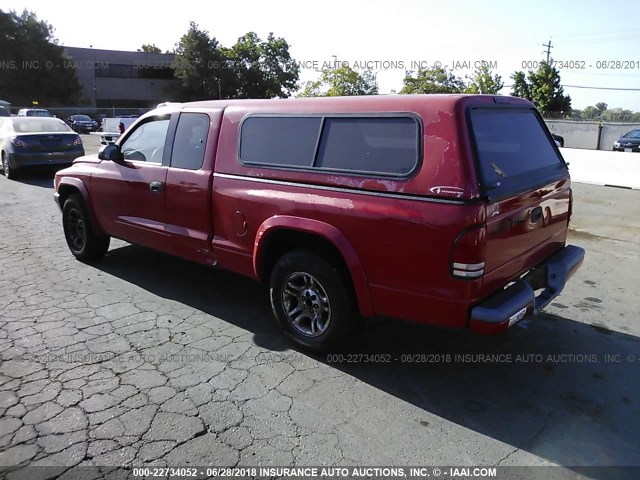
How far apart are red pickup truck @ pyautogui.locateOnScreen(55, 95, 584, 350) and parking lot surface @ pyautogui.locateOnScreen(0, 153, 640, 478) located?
513 millimetres

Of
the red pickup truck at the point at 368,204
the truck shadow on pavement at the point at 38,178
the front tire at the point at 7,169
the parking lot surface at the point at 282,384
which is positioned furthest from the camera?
the front tire at the point at 7,169

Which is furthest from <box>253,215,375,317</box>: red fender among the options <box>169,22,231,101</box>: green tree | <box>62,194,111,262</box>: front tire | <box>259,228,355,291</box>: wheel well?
<box>169,22,231,101</box>: green tree

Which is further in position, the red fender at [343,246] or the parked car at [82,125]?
the parked car at [82,125]

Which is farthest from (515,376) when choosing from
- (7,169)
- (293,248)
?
(7,169)

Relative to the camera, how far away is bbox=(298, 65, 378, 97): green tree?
132 feet

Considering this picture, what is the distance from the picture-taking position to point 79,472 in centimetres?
257

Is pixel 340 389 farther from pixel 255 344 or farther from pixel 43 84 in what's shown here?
pixel 43 84

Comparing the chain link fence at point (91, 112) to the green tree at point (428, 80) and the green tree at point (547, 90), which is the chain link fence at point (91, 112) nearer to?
the green tree at point (428, 80)

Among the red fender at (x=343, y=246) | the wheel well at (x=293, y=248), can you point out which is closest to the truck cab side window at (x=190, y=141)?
the wheel well at (x=293, y=248)

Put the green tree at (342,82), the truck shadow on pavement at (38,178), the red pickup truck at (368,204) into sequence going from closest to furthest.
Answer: the red pickup truck at (368,204)
the truck shadow on pavement at (38,178)
the green tree at (342,82)

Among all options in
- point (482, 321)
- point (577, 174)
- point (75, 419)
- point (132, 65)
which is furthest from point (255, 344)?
point (132, 65)

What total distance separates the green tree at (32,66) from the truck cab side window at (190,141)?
56.3 m

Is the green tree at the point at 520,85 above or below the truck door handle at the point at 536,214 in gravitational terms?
above

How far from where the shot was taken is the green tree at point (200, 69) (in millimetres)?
54812
